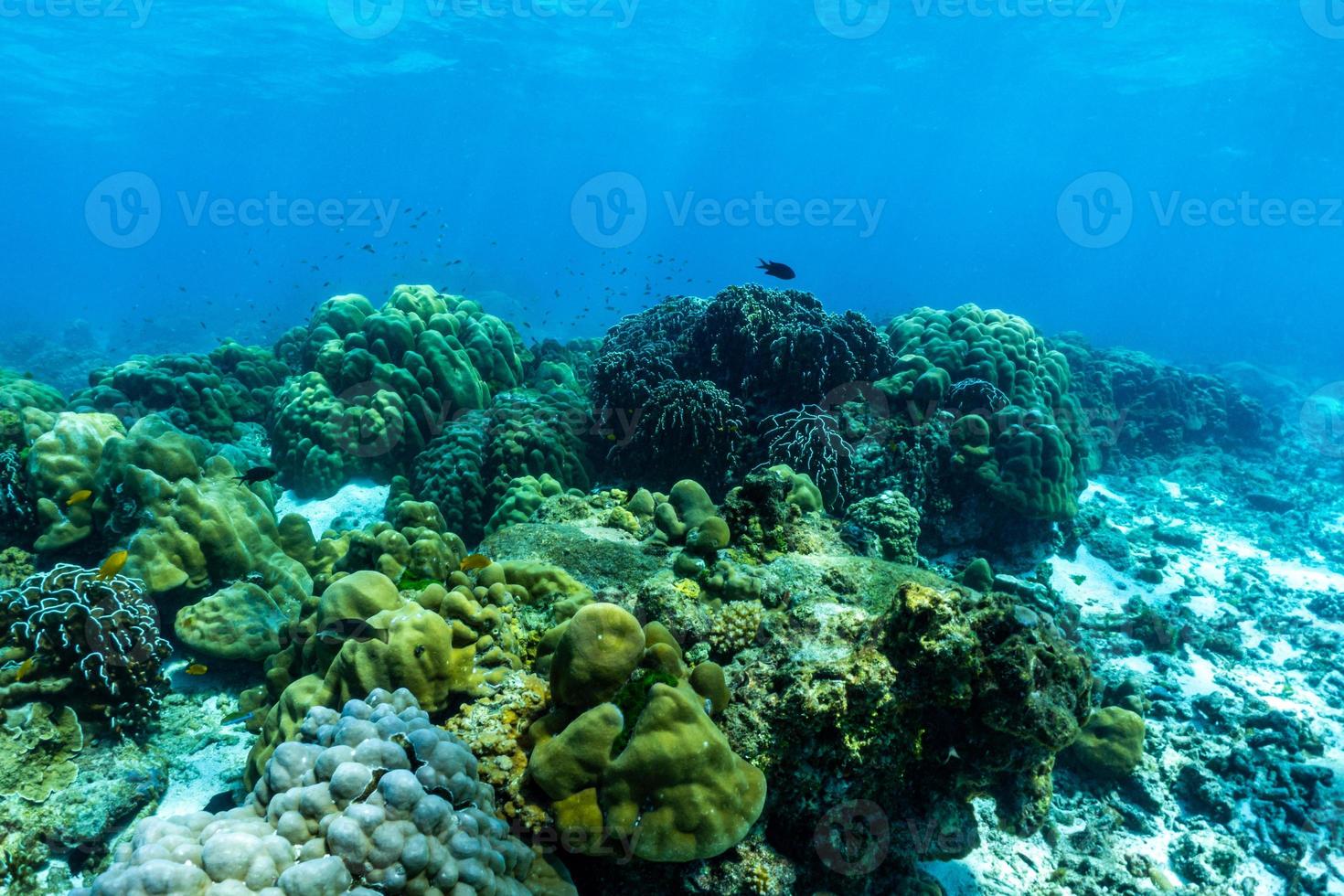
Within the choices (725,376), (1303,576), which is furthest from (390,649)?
(1303,576)

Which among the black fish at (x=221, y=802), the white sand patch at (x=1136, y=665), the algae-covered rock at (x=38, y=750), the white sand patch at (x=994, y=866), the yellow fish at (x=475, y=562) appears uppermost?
Answer: the yellow fish at (x=475, y=562)

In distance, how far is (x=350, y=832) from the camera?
8.61ft

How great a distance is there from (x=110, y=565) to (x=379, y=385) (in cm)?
571

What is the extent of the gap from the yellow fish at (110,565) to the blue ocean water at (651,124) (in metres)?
21.4

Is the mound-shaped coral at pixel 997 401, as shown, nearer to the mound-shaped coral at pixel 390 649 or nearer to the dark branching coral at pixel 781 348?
the dark branching coral at pixel 781 348

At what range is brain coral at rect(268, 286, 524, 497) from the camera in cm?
1006

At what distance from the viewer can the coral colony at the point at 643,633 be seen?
3189 millimetres

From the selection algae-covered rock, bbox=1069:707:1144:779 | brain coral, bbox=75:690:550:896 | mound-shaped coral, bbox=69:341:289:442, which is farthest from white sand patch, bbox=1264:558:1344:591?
mound-shaped coral, bbox=69:341:289:442

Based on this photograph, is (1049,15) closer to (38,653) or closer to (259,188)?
(38,653)

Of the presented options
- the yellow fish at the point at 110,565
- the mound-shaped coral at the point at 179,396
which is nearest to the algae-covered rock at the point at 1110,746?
the yellow fish at the point at 110,565

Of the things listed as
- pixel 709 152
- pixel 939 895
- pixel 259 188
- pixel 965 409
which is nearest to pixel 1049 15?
pixel 965 409

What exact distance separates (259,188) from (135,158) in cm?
5273

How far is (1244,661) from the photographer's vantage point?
862cm

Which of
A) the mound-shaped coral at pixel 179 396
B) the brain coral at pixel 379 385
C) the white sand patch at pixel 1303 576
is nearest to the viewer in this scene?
the brain coral at pixel 379 385
